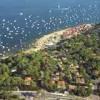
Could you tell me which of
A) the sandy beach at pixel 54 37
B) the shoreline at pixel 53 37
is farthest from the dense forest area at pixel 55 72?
the sandy beach at pixel 54 37

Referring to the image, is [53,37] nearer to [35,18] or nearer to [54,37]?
[54,37]

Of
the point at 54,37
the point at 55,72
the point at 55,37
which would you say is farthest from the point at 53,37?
the point at 55,72

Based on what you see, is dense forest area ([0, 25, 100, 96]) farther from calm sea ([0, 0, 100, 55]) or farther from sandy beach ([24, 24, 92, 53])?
calm sea ([0, 0, 100, 55])

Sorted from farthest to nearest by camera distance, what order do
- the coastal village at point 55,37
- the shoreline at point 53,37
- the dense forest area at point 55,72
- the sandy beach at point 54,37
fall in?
the coastal village at point 55,37 → the sandy beach at point 54,37 → the shoreline at point 53,37 → the dense forest area at point 55,72

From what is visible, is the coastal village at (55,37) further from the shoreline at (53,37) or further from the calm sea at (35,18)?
the calm sea at (35,18)

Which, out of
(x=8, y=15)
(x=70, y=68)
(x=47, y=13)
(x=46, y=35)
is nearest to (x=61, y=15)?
(x=47, y=13)

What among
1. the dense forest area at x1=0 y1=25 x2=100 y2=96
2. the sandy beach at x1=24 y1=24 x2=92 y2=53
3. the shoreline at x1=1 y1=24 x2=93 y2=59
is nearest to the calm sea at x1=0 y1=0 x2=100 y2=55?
the shoreline at x1=1 y1=24 x2=93 y2=59

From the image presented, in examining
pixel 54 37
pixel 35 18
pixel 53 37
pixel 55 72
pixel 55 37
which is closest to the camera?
pixel 55 72

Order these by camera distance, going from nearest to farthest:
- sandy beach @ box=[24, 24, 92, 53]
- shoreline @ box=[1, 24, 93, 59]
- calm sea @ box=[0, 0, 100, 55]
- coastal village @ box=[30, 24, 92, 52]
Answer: shoreline @ box=[1, 24, 93, 59] → sandy beach @ box=[24, 24, 92, 53] → coastal village @ box=[30, 24, 92, 52] → calm sea @ box=[0, 0, 100, 55]

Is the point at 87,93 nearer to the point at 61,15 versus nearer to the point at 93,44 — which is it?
the point at 93,44

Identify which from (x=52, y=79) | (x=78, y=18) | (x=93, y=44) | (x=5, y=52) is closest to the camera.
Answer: (x=52, y=79)

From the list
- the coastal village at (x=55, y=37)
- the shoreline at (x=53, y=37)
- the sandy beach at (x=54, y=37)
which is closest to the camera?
the shoreline at (x=53, y=37)
